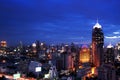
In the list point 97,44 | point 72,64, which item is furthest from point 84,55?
point 72,64

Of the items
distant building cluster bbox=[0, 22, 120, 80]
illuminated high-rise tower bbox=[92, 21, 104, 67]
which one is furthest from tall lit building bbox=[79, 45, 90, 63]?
illuminated high-rise tower bbox=[92, 21, 104, 67]

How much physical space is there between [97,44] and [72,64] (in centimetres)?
564

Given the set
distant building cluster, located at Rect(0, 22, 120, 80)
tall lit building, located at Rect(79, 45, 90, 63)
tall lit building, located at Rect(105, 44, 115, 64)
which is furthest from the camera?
tall lit building, located at Rect(79, 45, 90, 63)

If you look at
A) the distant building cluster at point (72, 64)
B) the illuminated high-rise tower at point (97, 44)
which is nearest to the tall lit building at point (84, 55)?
the distant building cluster at point (72, 64)

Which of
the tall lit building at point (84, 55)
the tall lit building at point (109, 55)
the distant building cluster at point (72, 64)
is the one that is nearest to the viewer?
the distant building cluster at point (72, 64)

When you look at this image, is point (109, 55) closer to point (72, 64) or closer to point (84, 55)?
point (84, 55)

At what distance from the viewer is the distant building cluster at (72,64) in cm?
1871

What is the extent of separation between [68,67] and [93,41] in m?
7.68

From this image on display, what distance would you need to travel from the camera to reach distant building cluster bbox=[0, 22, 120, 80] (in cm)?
1871

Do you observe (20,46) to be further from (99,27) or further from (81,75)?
(81,75)

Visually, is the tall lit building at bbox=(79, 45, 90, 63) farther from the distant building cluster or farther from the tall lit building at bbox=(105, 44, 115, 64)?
the tall lit building at bbox=(105, 44, 115, 64)

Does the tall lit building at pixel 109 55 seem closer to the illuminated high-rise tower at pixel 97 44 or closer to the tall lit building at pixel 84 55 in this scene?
the illuminated high-rise tower at pixel 97 44

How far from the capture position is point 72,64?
27.8 metres

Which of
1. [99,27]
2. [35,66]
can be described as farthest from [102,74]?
[99,27]
